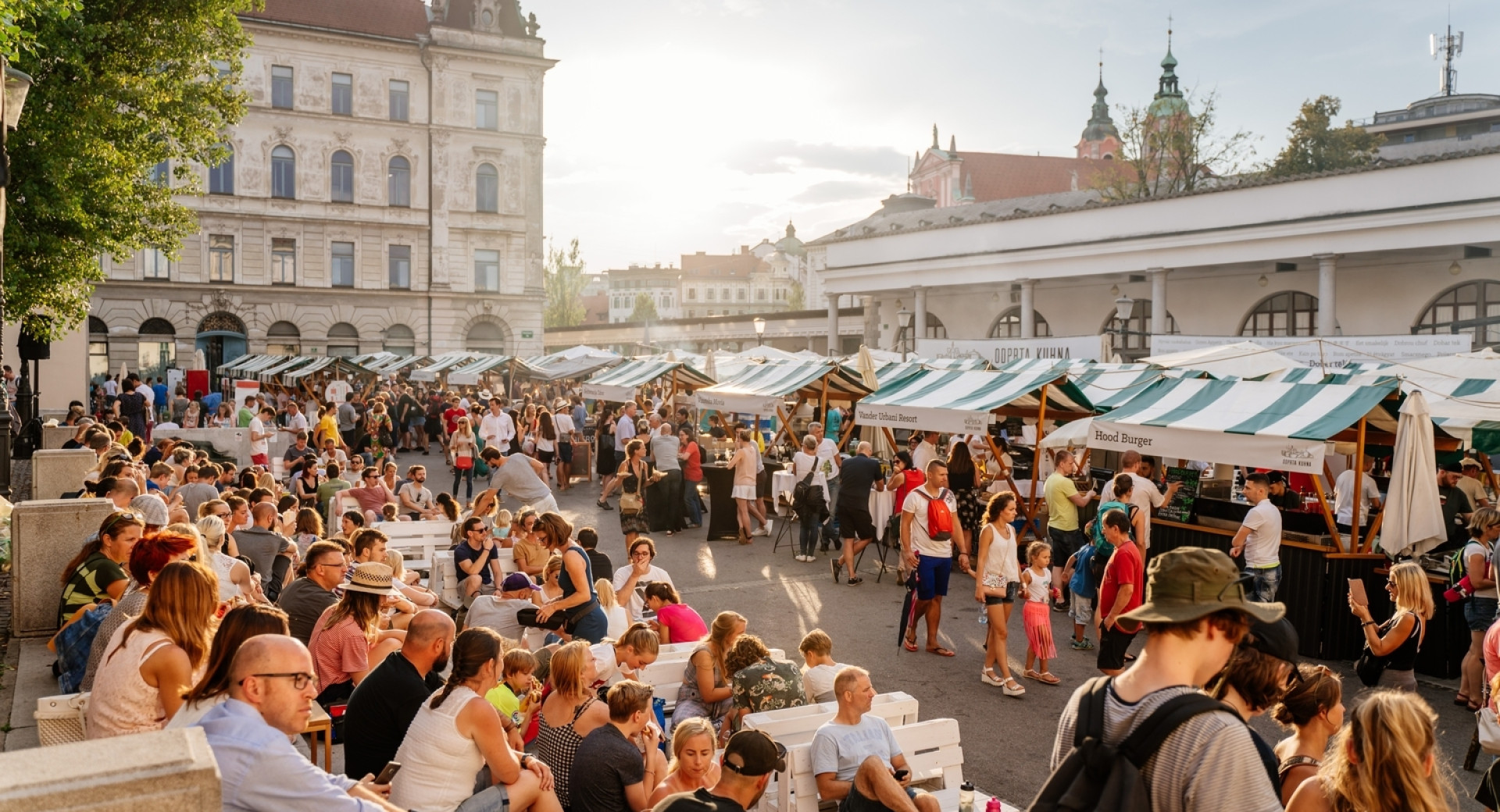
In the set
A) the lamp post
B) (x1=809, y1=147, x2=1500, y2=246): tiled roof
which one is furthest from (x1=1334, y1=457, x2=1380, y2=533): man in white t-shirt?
(x1=809, y1=147, x2=1500, y2=246): tiled roof

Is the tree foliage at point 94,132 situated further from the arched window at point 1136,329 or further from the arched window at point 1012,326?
the arched window at point 1012,326

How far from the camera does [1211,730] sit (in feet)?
8.75

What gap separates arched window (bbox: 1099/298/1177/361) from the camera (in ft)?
121

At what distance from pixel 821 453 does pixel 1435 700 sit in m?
8.42

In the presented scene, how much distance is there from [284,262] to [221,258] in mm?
2660

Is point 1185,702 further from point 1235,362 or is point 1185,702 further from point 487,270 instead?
point 487,270

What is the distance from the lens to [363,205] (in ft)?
168

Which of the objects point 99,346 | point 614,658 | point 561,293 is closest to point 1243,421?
point 614,658

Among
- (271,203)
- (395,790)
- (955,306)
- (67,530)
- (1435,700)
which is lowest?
(1435,700)

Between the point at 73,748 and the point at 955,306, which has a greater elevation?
the point at 955,306

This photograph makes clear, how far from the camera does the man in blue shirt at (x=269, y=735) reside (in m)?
3.32

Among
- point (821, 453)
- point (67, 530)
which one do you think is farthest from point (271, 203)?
point (67, 530)

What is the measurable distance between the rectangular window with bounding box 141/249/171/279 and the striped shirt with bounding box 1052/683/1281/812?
5292 cm

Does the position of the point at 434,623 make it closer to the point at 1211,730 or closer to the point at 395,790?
the point at 395,790
